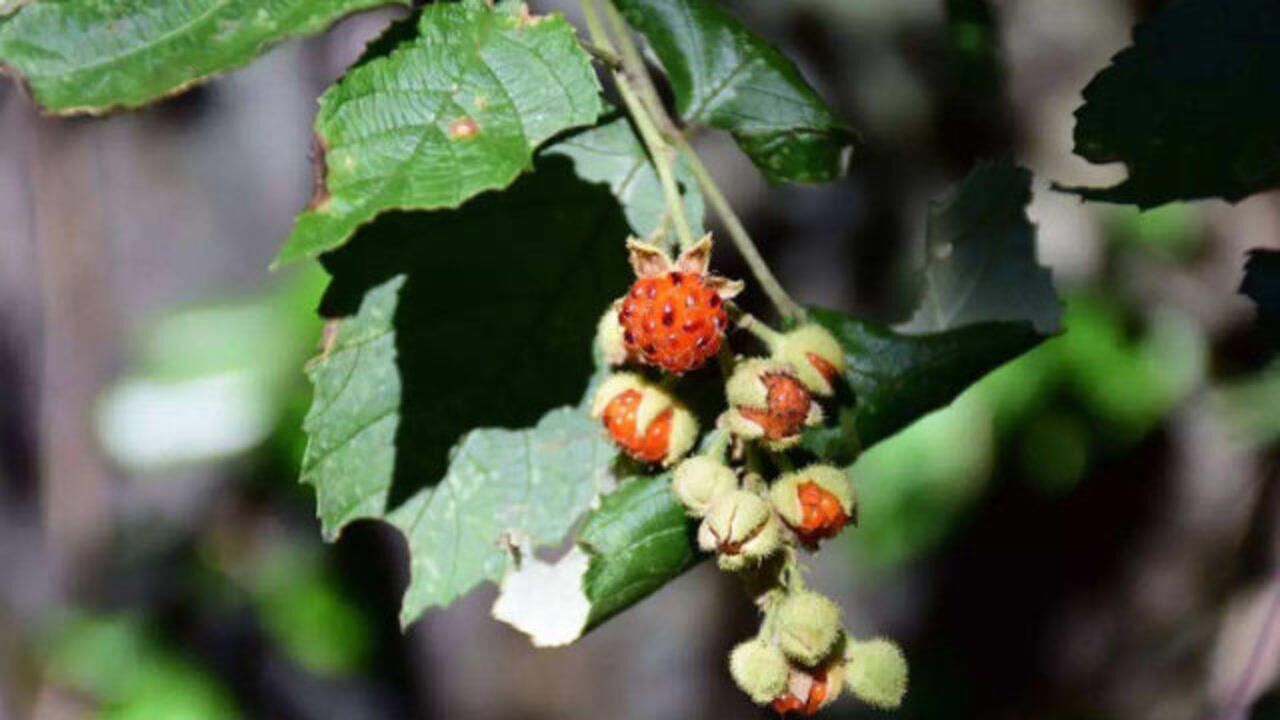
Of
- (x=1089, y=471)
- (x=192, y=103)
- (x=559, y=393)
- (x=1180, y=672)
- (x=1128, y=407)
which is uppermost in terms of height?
(x=559, y=393)

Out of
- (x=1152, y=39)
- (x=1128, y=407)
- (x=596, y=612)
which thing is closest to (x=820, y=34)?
(x=1128, y=407)

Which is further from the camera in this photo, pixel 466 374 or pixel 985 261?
pixel 985 261

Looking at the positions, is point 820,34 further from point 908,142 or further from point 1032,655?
point 1032,655

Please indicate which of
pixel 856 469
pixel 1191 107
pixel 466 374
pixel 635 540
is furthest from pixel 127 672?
pixel 1191 107

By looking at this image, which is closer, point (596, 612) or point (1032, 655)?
point (596, 612)

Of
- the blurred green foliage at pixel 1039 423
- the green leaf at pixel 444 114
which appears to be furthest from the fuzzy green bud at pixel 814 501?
the blurred green foliage at pixel 1039 423

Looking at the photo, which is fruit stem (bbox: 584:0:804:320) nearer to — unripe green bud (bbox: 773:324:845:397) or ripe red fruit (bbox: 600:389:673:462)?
unripe green bud (bbox: 773:324:845:397)

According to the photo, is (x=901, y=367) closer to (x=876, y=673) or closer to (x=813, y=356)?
(x=813, y=356)
